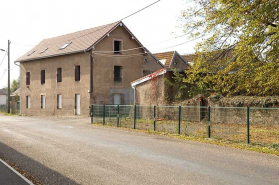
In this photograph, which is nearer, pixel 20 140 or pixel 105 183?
pixel 105 183

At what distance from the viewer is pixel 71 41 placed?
3725 cm

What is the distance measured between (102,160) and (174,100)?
15.9 meters

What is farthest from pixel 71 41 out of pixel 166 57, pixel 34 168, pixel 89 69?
pixel 34 168

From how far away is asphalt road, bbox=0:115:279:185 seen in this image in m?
7.59

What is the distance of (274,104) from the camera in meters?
19.1

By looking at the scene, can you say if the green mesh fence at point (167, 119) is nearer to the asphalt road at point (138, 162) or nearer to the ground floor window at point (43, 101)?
the asphalt road at point (138, 162)

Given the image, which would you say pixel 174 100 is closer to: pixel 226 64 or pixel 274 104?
pixel 274 104

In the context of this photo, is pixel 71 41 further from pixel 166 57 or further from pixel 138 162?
pixel 138 162

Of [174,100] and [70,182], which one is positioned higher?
[174,100]

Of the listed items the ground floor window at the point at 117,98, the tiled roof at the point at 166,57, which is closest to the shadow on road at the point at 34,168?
the ground floor window at the point at 117,98

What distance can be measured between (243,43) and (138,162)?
6.69 m

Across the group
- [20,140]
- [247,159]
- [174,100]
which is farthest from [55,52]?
[247,159]

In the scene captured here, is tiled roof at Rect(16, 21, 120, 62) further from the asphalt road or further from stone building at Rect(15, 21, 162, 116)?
the asphalt road

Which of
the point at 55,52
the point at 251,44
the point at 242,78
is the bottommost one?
the point at 242,78
